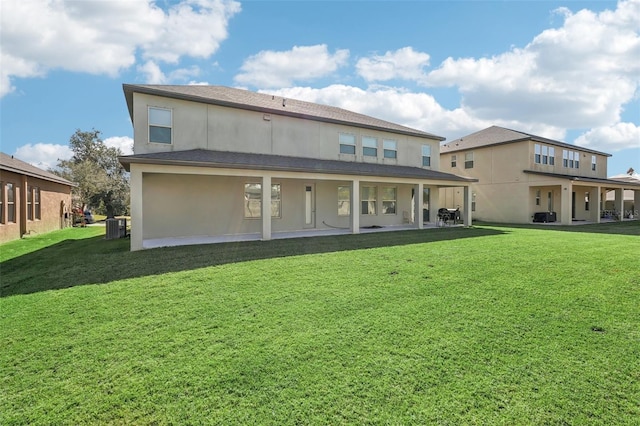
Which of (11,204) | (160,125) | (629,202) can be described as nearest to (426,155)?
(160,125)

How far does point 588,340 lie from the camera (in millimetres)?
3773

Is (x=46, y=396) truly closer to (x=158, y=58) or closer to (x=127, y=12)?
(x=127, y=12)

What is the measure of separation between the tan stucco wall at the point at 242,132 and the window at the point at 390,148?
0.85 feet

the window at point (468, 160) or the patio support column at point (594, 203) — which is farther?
the window at point (468, 160)

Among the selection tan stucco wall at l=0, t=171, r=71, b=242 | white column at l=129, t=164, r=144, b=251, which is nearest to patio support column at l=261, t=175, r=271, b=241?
white column at l=129, t=164, r=144, b=251

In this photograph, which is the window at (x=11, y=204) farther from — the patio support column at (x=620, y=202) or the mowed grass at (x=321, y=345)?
the patio support column at (x=620, y=202)

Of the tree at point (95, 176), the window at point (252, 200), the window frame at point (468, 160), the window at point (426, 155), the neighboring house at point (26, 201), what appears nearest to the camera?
the neighboring house at point (26, 201)

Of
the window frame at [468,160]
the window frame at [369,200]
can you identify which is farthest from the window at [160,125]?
the window frame at [468,160]

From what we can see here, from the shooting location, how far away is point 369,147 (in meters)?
16.9

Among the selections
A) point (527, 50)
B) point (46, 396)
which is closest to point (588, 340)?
point (46, 396)

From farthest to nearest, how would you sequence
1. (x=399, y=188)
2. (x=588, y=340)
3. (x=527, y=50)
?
(x=399, y=188)
(x=527, y=50)
(x=588, y=340)

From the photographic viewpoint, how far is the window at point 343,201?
15.8 meters

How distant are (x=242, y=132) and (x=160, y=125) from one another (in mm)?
3141

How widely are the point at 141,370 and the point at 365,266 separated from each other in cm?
500
